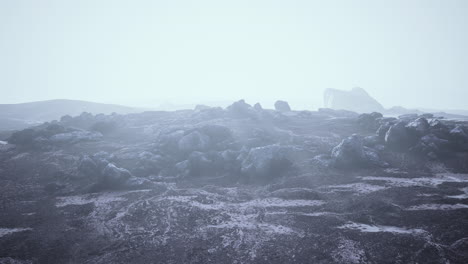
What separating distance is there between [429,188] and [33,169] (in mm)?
44335

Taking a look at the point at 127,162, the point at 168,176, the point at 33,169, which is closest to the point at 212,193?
the point at 168,176

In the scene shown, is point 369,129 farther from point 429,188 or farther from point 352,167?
point 429,188

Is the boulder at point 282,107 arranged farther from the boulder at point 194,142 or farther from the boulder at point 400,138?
the boulder at point 194,142

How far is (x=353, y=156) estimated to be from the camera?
30.3 m

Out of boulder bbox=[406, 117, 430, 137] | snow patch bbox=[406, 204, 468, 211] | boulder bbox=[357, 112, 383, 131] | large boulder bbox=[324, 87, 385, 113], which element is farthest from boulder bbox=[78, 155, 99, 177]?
large boulder bbox=[324, 87, 385, 113]

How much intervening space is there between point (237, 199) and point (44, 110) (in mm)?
106904

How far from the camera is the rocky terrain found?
51.5ft

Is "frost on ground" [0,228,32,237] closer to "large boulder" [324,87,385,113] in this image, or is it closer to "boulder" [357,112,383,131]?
"boulder" [357,112,383,131]

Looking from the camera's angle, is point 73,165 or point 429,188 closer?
point 429,188

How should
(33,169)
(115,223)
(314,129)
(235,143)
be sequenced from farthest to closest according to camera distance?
(314,129) < (235,143) < (33,169) < (115,223)

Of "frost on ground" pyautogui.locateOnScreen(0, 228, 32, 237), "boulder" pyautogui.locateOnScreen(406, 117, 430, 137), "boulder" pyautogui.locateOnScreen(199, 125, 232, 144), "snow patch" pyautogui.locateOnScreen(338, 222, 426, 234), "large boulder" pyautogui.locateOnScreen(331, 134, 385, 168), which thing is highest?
"boulder" pyautogui.locateOnScreen(406, 117, 430, 137)

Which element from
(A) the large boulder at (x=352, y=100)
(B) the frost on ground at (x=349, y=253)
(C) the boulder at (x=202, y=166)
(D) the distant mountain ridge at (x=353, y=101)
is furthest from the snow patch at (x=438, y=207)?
(A) the large boulder at (x=352, y=100)

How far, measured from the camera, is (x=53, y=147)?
131ft

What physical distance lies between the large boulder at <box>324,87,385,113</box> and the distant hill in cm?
10864
